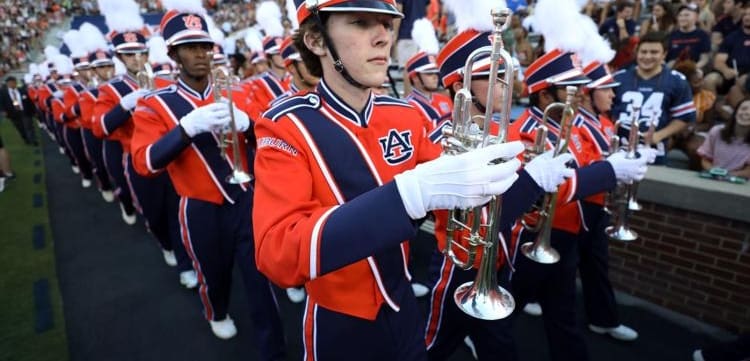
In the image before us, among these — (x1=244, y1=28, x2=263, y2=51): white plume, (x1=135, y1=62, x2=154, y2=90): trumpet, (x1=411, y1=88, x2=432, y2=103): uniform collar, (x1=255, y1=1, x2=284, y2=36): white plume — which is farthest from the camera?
(x1=244, y1=28, x2=263, y2=51): white plume

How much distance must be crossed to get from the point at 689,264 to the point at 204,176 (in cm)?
402

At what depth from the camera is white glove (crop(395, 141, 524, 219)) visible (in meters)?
1.30

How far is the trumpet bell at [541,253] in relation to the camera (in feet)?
8.34

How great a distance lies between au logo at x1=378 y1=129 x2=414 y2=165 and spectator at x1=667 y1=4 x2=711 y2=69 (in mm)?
6288

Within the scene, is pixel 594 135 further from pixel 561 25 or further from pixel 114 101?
pixel 114 101

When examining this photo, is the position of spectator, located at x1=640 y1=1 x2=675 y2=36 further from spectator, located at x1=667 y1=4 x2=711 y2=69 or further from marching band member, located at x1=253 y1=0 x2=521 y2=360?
marching band member, located at x1=253 y1=0 x2=521 y2=360

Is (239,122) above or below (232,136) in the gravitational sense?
above

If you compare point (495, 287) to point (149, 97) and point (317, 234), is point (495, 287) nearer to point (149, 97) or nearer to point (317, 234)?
point (317, 234)

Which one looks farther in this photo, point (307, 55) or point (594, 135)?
point (594, 135)

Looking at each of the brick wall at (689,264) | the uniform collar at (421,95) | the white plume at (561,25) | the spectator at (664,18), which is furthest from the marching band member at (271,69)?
the spectator at (664,18)

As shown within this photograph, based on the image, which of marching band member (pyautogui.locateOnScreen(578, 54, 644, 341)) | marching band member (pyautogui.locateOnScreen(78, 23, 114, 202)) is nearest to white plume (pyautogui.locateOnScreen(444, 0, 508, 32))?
marching band member (pyautogui.locateOnScreen(578, 54, 644, 341))

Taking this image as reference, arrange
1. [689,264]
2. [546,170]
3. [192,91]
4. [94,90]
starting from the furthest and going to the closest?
[94,90]
[689,264]
[192,91]
[546,170]

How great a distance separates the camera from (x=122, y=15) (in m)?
5.54

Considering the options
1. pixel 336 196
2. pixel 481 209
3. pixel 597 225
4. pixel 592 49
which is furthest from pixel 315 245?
pixel 592 49
